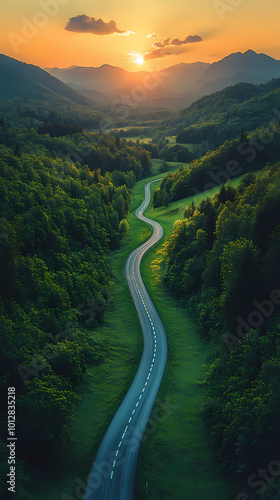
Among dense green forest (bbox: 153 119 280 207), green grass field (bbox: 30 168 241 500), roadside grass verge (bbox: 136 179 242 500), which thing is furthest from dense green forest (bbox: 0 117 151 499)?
dense green forest (bbox: 153 119 280 207)

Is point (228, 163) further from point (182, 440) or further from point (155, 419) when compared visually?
point (182, 440)

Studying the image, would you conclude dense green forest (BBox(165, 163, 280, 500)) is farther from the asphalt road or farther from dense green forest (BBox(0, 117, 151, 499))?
dense green forest (BBox(0, 117, 151, 499))

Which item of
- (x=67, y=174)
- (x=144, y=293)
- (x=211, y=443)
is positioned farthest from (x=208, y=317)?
(x=67, y=174)

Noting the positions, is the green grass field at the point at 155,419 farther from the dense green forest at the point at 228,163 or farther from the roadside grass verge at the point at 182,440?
the dense green forest at the point at 228,163

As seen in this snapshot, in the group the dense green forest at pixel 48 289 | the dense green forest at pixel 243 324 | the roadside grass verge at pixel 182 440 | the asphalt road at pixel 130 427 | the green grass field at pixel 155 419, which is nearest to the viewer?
the roadside grass verge at pixel 182 440

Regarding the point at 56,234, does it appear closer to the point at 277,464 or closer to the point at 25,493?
the point at 25,493

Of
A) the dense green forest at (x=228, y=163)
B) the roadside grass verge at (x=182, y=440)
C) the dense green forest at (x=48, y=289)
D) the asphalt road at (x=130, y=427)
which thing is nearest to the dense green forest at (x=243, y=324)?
the roadside grass verge at (x=182, y=440)
